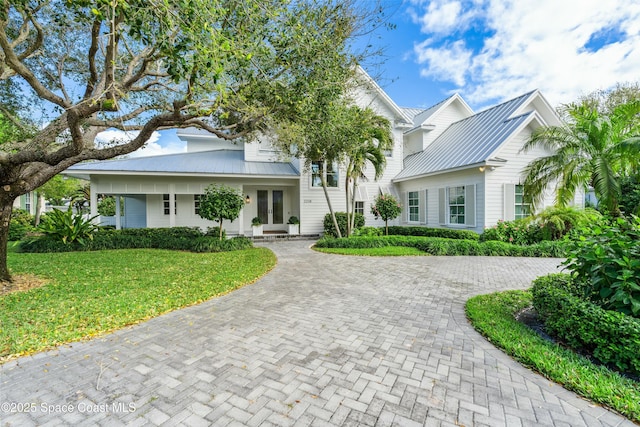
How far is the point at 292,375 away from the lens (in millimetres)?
2900

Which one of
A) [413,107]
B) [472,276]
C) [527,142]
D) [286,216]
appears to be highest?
[413,107]

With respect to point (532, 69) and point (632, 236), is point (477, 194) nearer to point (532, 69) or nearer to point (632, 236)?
point (632, 236)

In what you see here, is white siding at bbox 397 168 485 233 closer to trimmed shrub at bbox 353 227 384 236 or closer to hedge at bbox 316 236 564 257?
hedge at bbox 316 236 564 257

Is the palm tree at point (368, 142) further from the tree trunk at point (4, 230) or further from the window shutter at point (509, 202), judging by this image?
the tree trunk at point (4, 230)

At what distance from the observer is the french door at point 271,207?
56.2ft

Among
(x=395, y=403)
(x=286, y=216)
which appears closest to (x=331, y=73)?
(x=395, y=403)

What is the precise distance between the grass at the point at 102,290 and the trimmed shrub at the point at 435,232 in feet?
26.7

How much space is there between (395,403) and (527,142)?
507 inches

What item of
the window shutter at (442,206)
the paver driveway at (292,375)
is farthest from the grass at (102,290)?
the window shutter at (442,206)

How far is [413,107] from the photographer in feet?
71.3

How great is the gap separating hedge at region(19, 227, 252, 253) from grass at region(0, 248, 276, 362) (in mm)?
1066

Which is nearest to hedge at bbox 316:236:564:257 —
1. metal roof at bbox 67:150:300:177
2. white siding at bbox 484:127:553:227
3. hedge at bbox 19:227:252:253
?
white siding at bbox 484:127:553:227

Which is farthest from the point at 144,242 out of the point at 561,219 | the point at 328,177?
the point at 561,219

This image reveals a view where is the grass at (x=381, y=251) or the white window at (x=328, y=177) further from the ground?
the white window at (x=328, y=177)
